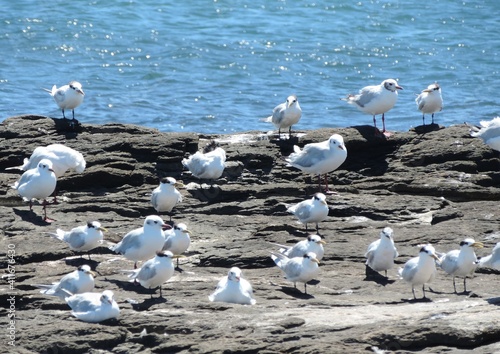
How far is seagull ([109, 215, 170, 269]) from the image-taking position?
12.1 meters

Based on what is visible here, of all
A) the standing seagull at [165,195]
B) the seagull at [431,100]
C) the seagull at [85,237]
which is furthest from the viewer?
the seagull at [431,100]

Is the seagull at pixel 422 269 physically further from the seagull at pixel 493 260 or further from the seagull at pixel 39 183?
the seagull at pixel 39 183

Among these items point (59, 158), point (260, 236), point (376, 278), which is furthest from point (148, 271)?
point (59, 158)

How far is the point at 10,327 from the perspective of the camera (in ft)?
32.9

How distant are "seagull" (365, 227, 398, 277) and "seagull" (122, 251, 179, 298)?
2.34 meters

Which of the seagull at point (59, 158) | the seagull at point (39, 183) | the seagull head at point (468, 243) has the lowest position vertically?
the seagull head at point (468, 243)

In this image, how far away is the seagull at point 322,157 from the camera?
14.9 m

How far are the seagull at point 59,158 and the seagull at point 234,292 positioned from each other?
4.39m

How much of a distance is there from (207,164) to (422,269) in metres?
4.35

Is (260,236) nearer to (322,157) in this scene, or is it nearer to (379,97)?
(322,157)

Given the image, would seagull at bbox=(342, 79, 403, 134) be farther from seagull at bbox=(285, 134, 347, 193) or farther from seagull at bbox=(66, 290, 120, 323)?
seagull at bbox=(66, 290, 120, 323)

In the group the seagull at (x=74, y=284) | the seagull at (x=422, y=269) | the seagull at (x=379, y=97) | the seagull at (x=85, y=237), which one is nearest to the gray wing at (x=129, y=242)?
the seagull at (x=85, y=237)

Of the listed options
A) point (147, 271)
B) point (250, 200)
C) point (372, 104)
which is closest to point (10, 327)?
point (147, 271)

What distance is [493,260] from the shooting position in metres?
11.5
